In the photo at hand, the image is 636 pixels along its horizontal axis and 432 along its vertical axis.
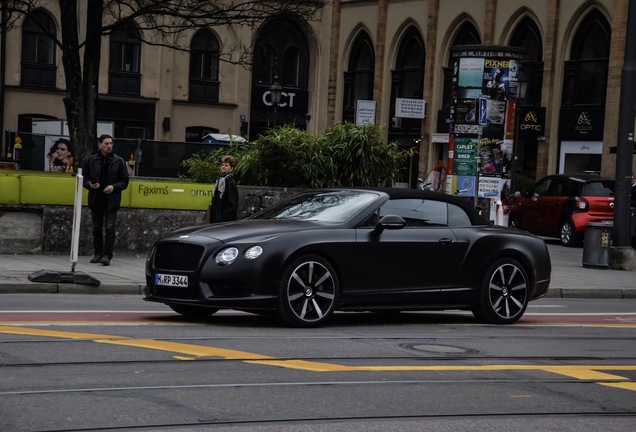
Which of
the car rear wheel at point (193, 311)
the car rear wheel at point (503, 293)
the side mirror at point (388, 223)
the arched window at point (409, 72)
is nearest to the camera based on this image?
the side mirror at point (388, 223)

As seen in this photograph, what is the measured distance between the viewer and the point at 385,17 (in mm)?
57094

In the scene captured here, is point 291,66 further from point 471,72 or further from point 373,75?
point 471,72

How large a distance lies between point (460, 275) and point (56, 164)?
23.7m

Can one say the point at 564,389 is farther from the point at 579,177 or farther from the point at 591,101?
the point at 591,101

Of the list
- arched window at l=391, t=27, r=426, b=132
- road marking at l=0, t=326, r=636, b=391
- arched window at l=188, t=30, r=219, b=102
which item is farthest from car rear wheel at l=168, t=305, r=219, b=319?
arched window at l=188, t=30, r=219, b=102

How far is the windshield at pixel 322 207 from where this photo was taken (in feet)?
39.8

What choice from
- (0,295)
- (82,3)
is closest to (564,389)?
(0,295)

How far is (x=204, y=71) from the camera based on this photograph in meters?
56.4

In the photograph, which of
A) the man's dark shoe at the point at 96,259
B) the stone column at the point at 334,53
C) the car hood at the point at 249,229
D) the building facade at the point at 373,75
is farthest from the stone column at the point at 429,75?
the car hood at the point at 249,229

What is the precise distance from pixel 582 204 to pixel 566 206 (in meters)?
0.67

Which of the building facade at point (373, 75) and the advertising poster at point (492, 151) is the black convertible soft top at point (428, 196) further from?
the building facade at point (373, 75)

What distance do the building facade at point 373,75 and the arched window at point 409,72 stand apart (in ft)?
0.17

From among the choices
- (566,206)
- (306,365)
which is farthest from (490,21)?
(306,365)

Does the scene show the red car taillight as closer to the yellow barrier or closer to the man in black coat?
the yellow barrier
